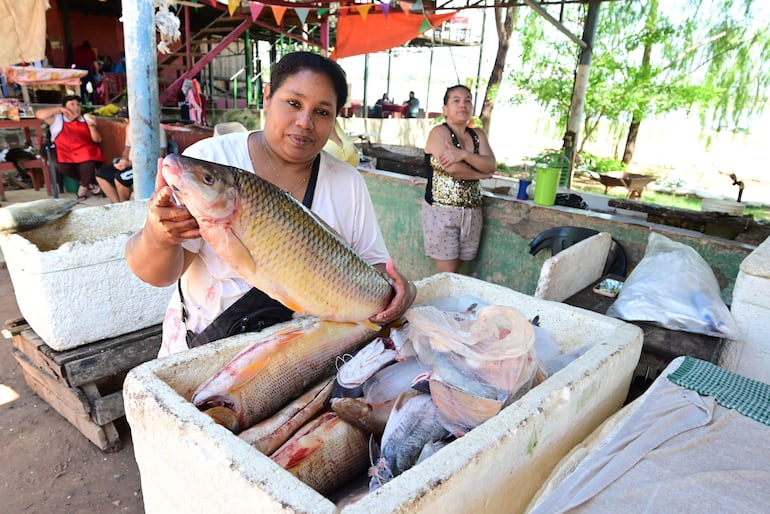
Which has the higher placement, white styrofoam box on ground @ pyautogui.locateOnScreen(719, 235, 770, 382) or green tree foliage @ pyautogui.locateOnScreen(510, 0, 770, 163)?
green tree foliage @ pyautogui.locateOnScreen(510, 0, 770, 163)

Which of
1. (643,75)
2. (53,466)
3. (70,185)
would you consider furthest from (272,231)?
(643,75)

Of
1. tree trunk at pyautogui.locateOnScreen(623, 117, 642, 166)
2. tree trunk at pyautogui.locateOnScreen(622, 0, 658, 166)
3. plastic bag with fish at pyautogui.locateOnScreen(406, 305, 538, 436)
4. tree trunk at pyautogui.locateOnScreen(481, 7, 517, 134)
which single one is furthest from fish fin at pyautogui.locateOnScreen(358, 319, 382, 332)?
tree trunk at pyautogui.locateOnScreen(623, 117, 642, 166)

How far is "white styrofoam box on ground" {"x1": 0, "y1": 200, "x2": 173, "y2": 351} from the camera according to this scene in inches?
113

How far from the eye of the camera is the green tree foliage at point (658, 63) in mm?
13203

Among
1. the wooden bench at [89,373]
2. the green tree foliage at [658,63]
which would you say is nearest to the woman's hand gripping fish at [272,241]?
the wooden bench at [89,373]

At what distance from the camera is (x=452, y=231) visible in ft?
15.1

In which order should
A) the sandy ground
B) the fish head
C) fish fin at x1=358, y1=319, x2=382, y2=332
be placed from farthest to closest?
the sandy ground
fish fin at x1=358, y1=319, x2=382, y2=332
the fish head

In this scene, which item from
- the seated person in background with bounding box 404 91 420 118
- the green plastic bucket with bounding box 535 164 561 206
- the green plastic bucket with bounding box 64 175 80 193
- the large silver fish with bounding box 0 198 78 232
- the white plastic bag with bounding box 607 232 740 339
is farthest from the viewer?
the seated person in background with bounding box 404 91 420 118

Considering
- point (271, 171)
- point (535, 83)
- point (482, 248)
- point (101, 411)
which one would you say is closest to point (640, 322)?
point (271, 171)

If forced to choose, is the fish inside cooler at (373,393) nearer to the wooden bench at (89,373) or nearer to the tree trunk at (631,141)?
the wooden bench at (89,373)

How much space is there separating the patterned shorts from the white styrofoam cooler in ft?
9.76

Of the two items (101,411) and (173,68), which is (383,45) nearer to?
(173,68)

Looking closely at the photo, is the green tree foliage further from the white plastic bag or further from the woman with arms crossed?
the white plastic bag

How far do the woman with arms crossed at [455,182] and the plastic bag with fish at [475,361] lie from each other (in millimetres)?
2993
